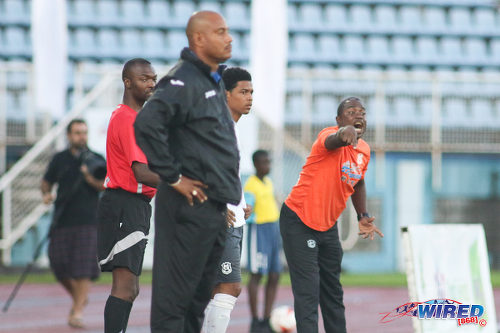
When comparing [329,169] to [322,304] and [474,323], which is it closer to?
[322,304]

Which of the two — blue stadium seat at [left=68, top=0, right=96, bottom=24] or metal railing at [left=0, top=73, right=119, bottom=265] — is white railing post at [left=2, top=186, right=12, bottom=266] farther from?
blue stadium seat at [left=68, top=0, right=96, bottom=24]

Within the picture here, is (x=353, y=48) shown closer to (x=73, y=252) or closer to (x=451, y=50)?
(x=451, y=50)

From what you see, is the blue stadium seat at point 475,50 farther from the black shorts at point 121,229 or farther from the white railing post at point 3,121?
the black shorts at point 121,229

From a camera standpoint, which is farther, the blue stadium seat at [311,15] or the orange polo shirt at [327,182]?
the blue stadium seat at [311,15]

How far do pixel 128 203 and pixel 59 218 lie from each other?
405 centimetres

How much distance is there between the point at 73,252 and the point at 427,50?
25.7 m

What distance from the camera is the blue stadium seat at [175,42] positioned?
30.6 metres

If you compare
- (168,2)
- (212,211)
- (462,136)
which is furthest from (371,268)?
(212,211)

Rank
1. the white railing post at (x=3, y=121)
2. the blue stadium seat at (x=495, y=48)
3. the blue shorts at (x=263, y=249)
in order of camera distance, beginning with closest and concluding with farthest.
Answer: the blue shorts at (x=263, y=249) → the white railing post at (x=3, y=121) → the blue stadium seat at (x=495, y=48)

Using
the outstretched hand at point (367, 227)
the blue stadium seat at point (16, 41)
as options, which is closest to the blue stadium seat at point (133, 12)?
the blue stadium seat at point (16, 41)

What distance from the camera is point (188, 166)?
3736 millimetres

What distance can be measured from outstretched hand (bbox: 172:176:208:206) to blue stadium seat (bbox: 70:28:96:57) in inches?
1080

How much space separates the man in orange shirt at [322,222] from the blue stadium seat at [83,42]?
25.8 m

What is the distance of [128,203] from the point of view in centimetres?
502
